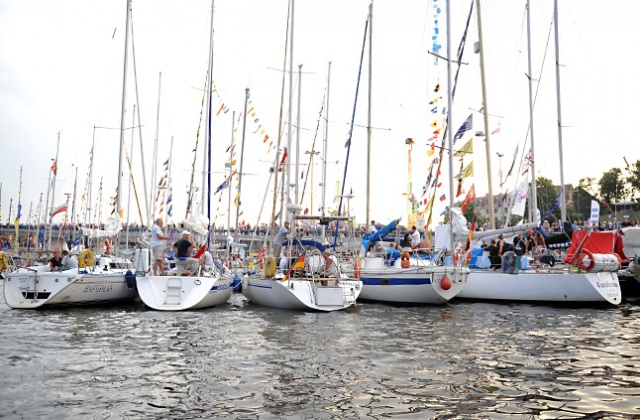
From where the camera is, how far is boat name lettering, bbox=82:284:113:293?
685 inches

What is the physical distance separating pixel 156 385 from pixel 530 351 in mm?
6812

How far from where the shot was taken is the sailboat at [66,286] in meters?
16.6

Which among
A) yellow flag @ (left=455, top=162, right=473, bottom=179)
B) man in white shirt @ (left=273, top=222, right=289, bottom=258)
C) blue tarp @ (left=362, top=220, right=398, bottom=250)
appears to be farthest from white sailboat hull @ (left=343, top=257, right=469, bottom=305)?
yellow flag @ (left=455, top=162, right=473, bottom=179)

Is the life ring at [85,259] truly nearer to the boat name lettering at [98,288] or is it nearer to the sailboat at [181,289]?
the boat name lettering at [98,288]

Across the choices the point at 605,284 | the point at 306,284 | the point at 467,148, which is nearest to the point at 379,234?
the point at 467,148

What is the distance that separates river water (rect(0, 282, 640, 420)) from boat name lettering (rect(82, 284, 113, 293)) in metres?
2.22

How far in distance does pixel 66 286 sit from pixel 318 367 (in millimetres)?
10983

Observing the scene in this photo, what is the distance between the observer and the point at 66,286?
16.6m

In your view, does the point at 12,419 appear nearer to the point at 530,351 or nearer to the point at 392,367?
the point at 392,367

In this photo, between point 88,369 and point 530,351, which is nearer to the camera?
point 88,369

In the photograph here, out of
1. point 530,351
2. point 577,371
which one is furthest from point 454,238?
point 577,371

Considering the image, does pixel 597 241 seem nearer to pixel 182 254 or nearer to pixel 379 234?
pixel 379 234

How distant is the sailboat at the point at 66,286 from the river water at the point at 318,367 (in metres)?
1.67

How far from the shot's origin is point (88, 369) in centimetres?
857
